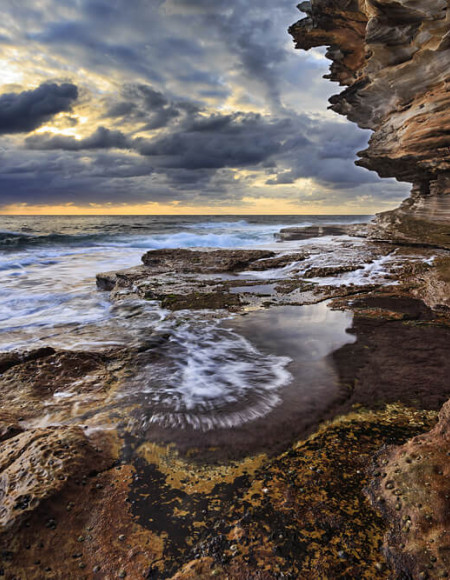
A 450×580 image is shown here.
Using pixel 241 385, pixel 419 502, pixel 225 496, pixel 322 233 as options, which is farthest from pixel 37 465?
pixel 322 233

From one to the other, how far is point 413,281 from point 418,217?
1028cm

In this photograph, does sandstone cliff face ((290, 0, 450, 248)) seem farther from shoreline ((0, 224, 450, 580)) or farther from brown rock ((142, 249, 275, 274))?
shoreline ((0, 224, 450, 580))

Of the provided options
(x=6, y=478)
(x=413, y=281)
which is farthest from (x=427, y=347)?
(x=6, y=478)

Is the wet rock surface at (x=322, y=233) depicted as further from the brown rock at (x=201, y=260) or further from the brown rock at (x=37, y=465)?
the brown rock at (x=37, y=465)

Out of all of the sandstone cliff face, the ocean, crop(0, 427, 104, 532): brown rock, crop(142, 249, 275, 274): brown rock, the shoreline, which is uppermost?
the sandstone cliff face

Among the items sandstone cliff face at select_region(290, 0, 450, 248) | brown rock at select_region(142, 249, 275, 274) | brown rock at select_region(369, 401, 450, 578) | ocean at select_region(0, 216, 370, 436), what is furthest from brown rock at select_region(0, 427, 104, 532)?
sandstone cliff face at select_region(290, 0, 450, 248)

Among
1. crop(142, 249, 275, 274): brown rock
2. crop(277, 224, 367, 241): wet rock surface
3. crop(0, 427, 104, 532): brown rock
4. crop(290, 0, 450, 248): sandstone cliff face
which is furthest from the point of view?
crop(277, 224, 367, 241): wet rock surface

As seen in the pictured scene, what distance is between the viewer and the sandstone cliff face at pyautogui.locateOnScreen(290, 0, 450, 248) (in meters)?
11.3

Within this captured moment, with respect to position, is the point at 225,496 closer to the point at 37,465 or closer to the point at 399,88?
the point at 37,465

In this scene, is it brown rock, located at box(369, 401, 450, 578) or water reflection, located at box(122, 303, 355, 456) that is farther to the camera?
water reflection, located at box(122, 303, 355, 456)

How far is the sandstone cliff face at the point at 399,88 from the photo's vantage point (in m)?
11.3

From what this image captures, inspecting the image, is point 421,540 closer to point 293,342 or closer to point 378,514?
point 378,514

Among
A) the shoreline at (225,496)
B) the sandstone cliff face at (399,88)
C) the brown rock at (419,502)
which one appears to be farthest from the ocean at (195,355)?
the sandstone cliff face at (399,88)

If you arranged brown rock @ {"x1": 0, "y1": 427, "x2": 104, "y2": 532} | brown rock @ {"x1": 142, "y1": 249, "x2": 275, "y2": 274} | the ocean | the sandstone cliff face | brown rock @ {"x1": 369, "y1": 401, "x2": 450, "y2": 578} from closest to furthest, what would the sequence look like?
brown rock @ {"x1": 369, "y1": 401, "x2": 450, "y2": 578} → brown rock @ {"x1": 0, "y1": 427, "x2": 104, "y2": 532} → the ocean → brown rock @ {"x1": 142, "y1": 249, "x2": 275, "y2": 274} → the sandstone cliff face
